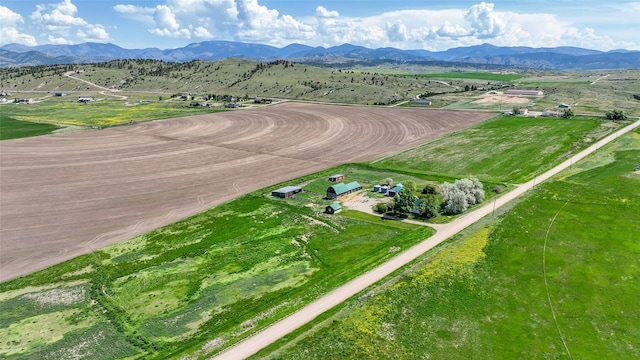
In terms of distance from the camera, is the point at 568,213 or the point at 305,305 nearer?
the point at 305,305

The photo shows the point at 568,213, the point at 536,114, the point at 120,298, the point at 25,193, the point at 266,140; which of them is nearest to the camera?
the point at 120,298

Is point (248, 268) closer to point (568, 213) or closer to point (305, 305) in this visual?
point (305, 305)

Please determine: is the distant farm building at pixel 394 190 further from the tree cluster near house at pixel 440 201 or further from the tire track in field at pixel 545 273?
the tire track in field at pixel 545 273

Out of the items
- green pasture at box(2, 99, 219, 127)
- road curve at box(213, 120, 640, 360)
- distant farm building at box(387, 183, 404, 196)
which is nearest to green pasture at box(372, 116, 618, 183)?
distant farm building at box(387, 183, 404, 196)

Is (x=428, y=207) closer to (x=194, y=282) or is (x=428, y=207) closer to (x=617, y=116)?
(x=194, y=282)

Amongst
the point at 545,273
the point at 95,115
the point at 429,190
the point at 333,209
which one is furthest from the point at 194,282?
the point at 95,115

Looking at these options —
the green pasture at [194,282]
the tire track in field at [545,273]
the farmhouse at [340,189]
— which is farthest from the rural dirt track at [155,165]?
the tire track in field at [545,273]

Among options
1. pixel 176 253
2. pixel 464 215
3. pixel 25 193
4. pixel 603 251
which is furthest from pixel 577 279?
pixel 25 193
